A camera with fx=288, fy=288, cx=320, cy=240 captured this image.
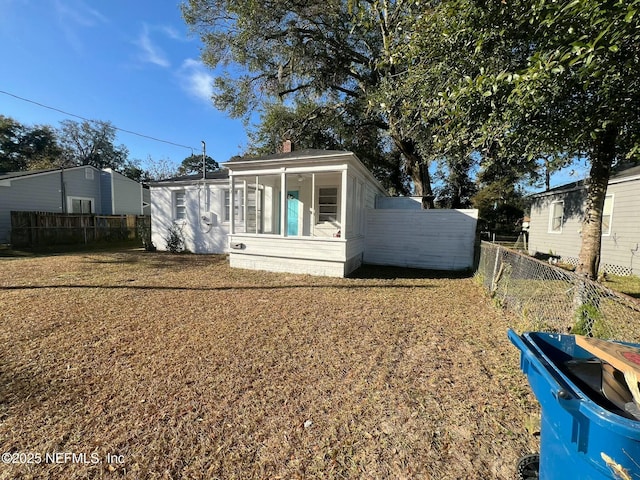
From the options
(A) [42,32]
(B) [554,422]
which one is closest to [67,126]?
(A) [42,32]

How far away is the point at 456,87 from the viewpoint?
3.58 metres

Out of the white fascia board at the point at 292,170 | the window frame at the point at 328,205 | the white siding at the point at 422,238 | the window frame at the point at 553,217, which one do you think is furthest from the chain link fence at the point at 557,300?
the window frame at the point at 553,217

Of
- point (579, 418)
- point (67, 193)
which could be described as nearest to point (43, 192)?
point (67, 193)

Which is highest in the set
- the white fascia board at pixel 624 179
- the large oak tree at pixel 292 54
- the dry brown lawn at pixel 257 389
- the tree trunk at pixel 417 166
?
the large oak tree at pixel 292 54

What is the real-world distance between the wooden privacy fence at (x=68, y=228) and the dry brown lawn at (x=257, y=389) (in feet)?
33.4

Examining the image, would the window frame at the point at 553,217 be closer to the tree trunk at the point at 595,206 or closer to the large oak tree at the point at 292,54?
the large oak tree at the point at 292,54

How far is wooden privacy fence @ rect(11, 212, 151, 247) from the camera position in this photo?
12.9 m

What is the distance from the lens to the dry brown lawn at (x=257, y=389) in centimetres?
199

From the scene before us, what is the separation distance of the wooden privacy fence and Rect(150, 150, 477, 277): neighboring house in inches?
119

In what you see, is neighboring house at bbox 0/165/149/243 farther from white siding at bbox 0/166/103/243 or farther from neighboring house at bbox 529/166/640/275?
neighboring house at bbox 529/166/640/275

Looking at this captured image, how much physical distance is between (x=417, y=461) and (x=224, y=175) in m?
12.5

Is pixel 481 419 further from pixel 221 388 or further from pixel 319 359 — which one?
pixel 221 388

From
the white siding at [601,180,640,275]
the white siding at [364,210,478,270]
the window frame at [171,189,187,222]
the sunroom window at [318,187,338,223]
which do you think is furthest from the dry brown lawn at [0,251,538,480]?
the window frame at [171,189,187,222]

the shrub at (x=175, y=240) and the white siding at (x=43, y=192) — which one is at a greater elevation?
the white siding at (x=43, y=192)
